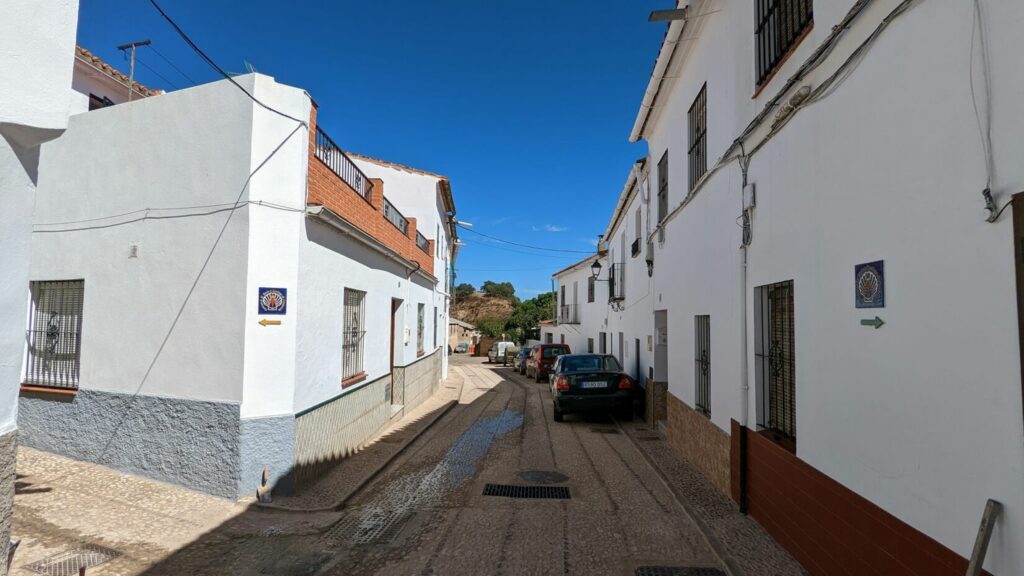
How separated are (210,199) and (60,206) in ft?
8.07

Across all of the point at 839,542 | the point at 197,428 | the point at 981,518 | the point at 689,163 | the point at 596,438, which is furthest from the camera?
the point at 596,438

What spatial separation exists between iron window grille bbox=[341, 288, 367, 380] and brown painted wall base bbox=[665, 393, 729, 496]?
483cm

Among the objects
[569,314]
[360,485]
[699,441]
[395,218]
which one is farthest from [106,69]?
[569,314]

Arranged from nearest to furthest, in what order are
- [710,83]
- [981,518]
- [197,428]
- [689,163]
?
[981,518], [197,428], [710,83], [689,163]

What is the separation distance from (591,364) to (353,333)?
18.1ft

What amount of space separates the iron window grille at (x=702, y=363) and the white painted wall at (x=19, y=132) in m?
6.28

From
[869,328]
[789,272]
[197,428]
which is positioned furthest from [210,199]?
[869,328]

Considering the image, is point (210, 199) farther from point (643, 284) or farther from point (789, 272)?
point (643, 284)

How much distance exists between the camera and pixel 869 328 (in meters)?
3.08

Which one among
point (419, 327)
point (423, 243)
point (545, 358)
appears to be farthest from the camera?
point (545, 358)

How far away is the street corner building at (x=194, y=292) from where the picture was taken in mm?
5625

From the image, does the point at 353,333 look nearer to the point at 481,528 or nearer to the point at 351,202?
the point at 351,202

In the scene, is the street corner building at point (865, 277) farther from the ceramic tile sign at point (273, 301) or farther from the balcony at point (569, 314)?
the balcony at point (569, 314)

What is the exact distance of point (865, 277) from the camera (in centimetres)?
312
